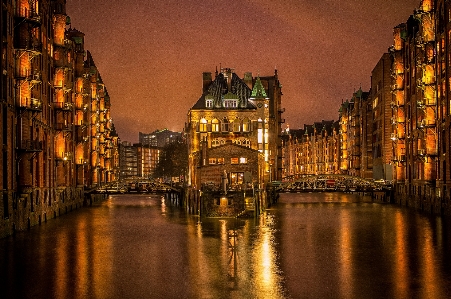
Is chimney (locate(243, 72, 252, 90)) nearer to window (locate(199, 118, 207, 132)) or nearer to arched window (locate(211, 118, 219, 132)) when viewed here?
arched window (locate(211, 118, 219, 132))

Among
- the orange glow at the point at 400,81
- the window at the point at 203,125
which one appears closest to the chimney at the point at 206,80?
the window at the point at 203,125

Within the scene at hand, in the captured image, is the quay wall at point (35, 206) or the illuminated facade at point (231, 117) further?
the illuminated facade at point (231, 117)

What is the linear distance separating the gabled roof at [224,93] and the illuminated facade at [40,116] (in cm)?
1820

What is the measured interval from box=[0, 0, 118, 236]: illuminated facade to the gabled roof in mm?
18204

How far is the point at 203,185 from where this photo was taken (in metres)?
76.1

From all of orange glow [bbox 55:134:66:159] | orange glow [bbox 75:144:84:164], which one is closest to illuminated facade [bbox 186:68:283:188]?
orange glow [bbox 75:144:84:164]

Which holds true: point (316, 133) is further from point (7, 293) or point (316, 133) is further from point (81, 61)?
point (7, 293)

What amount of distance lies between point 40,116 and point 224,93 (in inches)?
1772

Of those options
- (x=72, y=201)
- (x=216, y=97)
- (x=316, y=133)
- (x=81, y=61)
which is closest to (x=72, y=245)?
(x=72, y=201)

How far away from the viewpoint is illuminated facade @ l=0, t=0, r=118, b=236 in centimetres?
4591

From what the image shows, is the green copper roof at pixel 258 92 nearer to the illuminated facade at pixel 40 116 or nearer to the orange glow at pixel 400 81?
the orange glow at pixel 400 81

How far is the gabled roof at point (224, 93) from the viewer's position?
325 feet

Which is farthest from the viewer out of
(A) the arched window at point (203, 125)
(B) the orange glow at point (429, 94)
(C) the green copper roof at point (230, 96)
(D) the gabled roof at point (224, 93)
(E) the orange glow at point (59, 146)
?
(D) the gabled roof at point (224, 93)

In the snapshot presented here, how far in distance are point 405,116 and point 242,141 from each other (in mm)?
24919
